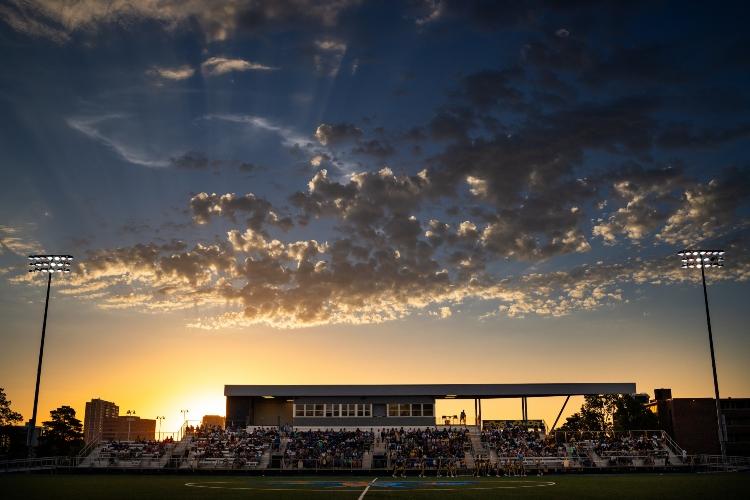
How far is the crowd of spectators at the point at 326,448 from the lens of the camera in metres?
59.6

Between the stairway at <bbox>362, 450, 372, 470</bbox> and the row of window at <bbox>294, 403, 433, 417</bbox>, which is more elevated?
the row of window at <bbox>294, 403, 433, 417</bbox>

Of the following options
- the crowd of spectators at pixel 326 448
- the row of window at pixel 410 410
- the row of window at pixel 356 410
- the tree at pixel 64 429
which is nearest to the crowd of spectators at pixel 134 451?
the crowd of spectators at pixel 326 448

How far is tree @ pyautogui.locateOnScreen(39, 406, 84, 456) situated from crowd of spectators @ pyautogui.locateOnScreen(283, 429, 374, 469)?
253ft

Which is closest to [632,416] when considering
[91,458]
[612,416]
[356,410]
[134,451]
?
[612,416]

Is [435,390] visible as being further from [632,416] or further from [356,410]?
[632,416]

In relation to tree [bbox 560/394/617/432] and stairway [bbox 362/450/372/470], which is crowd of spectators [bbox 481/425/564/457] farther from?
tree [bbox 560/394/617/432]

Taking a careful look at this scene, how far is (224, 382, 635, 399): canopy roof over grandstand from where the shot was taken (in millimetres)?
71750

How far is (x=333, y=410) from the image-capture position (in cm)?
7312

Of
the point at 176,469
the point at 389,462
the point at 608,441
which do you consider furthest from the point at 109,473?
the point at 608,441

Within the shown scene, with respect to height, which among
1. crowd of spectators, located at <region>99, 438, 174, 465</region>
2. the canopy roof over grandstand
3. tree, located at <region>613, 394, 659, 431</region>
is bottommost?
crowd of spectators, located at <region>99, 438, 174, 465</region>

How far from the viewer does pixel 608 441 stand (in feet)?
213

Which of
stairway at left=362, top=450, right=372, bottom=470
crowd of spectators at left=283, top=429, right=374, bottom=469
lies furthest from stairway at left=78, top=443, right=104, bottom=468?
stairway at left=362, top=450, right=372, bottom=470

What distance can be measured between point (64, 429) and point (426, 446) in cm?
9627

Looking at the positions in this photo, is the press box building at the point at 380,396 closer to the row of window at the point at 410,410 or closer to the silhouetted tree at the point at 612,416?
the row of window at the point at 410,410
